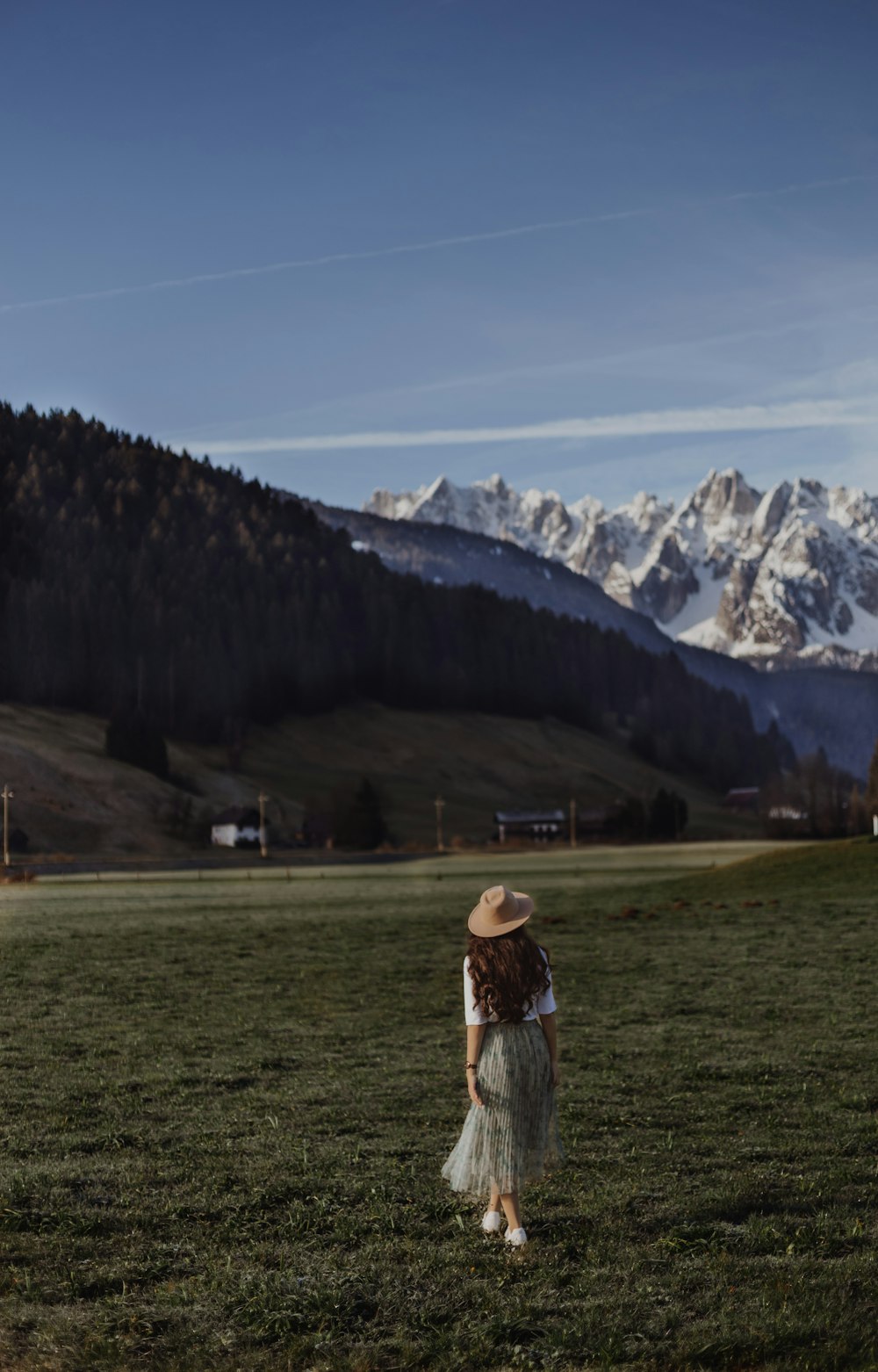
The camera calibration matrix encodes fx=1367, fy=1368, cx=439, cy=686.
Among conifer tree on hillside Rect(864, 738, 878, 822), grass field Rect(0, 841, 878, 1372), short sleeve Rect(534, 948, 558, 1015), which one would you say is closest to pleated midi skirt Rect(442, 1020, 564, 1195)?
short sleeve Rect(534, 948, 558, 1015)

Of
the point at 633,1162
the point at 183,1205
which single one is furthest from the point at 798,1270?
the point at 183,1205

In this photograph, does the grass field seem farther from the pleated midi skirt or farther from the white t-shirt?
the white t-shirt

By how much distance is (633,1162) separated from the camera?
13.8 meters

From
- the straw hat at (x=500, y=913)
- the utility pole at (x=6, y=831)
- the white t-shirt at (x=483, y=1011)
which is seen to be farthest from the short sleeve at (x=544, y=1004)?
the utility pole at (x=6, y=831)

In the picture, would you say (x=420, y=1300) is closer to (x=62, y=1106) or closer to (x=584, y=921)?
(x=62, y=1106)

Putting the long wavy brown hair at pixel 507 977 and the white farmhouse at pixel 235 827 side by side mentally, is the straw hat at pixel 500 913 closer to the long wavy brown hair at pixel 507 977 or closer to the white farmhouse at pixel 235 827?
the long wavy brown hair at pixel 507 977

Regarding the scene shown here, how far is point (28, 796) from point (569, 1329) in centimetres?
14836

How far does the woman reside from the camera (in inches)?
432

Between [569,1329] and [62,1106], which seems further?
[62,1106]

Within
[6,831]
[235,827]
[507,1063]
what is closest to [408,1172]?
[507,1063]

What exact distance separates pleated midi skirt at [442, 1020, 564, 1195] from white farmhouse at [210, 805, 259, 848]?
150m

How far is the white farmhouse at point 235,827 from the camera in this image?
162m

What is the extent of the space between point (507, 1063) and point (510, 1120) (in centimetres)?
44

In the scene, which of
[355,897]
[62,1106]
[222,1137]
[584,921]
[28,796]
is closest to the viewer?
[222,1137]
